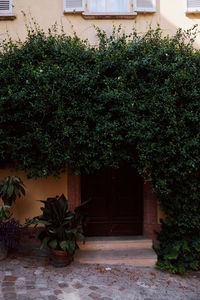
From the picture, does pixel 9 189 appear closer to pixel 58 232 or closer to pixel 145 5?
pixel 58 232

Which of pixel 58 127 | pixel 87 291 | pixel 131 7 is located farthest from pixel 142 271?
pixel 131 7

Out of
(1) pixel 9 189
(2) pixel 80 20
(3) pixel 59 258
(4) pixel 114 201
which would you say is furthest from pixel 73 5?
(3) pixel 59 258

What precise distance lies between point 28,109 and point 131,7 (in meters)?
3.47

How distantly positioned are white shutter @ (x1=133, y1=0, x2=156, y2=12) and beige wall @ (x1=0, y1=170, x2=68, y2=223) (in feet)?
13.5

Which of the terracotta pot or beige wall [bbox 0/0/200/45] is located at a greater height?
beige wall [bbox 0/0/200/45]

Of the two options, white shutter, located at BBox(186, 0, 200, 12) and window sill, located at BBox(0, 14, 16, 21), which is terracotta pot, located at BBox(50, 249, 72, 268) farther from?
white shutter, located at BBox(186, 0, 200, 12)

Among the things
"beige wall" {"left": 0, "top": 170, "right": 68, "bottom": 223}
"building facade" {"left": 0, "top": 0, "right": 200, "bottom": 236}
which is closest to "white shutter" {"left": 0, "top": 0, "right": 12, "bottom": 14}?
"building facade" {"left": 0, "top": 0, "right": 200, "bottom": 236}

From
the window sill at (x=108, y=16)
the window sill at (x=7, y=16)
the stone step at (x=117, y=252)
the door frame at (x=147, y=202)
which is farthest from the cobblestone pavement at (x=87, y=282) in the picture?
the window sill at (x=108, y=16)

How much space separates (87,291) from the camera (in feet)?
13.8

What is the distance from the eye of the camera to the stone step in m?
5.27

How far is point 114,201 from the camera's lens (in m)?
6.29

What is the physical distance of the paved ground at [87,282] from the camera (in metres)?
4.07

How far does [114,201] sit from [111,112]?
2.31 m

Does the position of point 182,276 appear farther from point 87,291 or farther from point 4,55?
point 4,55
